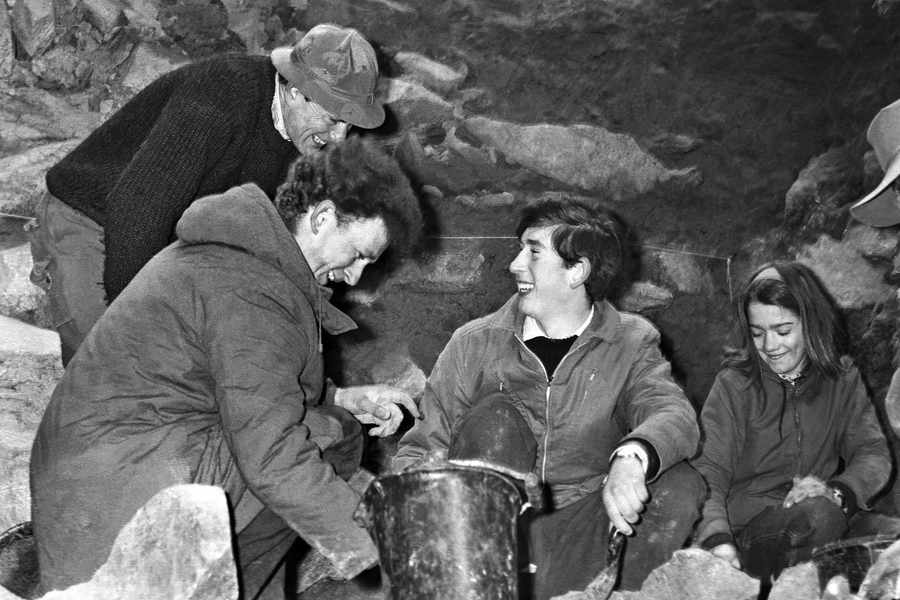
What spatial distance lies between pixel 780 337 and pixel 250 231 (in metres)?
1.72

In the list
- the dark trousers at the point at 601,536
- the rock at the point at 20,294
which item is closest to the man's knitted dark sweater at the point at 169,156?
the dark trousers at the point at 601,536

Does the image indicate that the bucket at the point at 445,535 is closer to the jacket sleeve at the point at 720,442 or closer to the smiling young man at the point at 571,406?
the smiling young man at the point at 571,406

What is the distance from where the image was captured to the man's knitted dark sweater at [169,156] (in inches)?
111

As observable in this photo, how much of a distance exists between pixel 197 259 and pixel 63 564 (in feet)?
2.43

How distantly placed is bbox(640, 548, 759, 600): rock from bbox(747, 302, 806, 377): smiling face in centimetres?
103

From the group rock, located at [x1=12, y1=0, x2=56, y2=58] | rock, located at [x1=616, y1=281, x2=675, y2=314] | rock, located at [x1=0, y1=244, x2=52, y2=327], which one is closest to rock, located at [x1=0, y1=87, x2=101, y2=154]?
rock, located at [x1=12, y1=0, x2=56, y2=58]

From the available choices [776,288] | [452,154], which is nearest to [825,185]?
[452,154]

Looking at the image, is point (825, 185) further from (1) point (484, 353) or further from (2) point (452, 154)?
(1) point (484, 353)

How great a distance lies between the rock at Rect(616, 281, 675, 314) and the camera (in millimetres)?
5816

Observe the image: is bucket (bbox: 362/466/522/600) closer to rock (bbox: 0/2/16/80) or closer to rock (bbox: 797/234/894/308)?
rock (bbox: 797/234/894/308)

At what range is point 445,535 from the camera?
213cm

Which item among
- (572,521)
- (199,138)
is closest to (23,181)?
(199,138)

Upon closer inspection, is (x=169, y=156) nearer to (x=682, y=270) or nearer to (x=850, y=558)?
(x=850, y=558)

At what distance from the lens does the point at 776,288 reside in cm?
331
